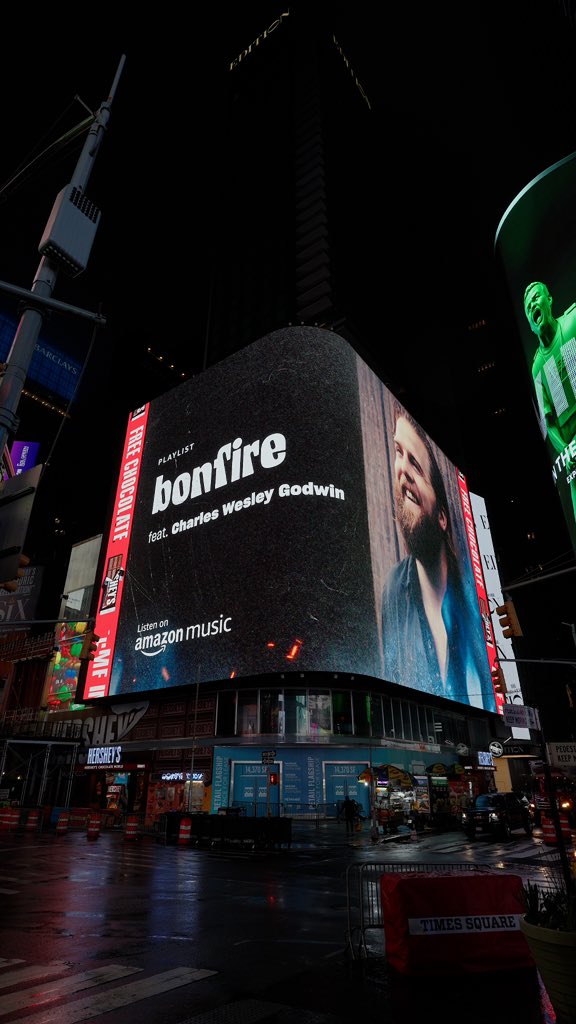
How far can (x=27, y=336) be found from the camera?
6.31 m

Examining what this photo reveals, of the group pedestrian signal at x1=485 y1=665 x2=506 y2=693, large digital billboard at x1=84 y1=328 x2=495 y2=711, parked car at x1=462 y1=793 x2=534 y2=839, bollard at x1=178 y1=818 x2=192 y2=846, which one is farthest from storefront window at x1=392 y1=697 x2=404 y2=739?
pedestrian signal at x1=485 y1=665 x2=506 y2=693

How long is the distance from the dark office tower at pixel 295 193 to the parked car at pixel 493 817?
139 feet

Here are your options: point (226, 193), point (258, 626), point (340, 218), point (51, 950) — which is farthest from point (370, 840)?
point (226, 193)

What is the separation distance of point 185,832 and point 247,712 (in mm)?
12208

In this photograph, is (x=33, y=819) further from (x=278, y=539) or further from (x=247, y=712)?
(x=278, y=539)

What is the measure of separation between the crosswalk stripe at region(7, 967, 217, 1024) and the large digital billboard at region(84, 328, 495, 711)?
27.8 metres

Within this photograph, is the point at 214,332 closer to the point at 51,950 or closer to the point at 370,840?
the point at 370,840

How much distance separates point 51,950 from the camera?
25.2ft

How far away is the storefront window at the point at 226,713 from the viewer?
37.2m

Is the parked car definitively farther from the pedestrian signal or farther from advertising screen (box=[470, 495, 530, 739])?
advertising screen (box=[470, 495, 530, 739])

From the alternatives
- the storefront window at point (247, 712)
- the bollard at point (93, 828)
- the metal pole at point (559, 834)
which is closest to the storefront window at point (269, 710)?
the storefront window at point (247, 712)

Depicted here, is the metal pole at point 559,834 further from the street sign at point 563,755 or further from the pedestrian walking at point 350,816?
the pedestrian walking at point 350,816

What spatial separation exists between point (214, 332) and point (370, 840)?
173 ft

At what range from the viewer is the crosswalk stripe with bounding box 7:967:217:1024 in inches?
209
